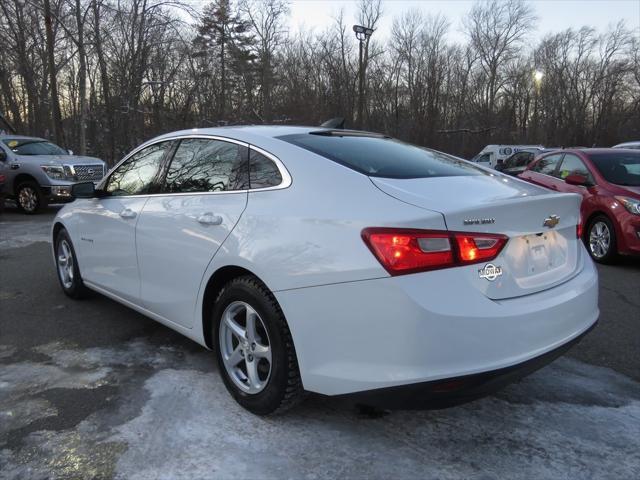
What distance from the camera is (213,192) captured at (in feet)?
10.2

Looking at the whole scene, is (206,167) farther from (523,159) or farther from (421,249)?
(523,159)

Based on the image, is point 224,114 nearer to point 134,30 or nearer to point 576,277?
point 134,30

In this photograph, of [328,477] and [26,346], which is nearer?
[328,477]

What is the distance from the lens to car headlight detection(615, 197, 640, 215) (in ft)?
21.4

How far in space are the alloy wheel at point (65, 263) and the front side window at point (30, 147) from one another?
907 cm

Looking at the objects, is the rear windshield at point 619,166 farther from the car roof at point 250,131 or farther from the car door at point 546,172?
the car roof at point 250,131

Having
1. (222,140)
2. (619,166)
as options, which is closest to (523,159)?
(619,166)

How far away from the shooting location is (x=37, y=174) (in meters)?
12.0

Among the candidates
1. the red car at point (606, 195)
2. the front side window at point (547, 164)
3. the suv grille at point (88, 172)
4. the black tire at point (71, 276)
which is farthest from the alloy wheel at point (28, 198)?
the red car at point (606, 195)

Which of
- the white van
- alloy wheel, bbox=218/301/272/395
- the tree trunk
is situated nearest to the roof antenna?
alloy wheel, bbox=218/301/272/395

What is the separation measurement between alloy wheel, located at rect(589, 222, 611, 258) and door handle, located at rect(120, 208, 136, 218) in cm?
603

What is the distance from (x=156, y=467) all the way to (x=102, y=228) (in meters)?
2.35

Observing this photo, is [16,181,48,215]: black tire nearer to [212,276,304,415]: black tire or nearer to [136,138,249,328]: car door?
[136,138,249,328]: car door

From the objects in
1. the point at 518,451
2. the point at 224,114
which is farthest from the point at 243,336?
the point at 224,114
